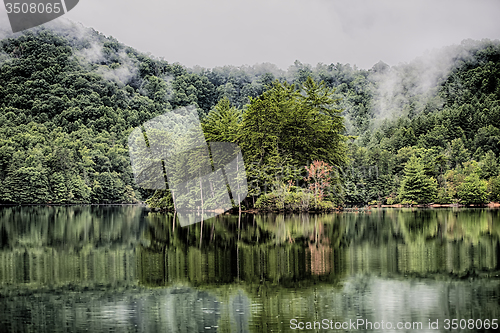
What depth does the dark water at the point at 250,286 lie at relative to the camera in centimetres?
767

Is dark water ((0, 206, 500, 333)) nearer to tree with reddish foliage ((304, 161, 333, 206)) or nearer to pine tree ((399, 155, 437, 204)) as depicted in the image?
tree with reddish foliage ((304, 161, 333, 206))

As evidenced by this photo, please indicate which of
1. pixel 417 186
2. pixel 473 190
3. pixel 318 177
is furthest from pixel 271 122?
pixel 473 190

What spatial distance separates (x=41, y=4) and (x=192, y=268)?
106m

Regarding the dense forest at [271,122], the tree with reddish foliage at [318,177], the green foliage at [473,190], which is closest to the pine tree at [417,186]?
the dense forest at [271,122]

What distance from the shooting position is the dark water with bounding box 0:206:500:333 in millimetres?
7668

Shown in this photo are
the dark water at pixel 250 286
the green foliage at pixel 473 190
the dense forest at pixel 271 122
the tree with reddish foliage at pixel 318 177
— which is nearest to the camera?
the dark water at pixel 250 286

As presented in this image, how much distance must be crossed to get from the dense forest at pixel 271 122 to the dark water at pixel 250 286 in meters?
20.2

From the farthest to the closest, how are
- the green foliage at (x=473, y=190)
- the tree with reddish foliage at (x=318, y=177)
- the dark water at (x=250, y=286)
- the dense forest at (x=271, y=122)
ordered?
the green foliage at (x=473, y=190), the dense forest at (x=271, y=122), the tree with reddish foliage at (x=318, y=177), the dark water at (x=250, y=286)

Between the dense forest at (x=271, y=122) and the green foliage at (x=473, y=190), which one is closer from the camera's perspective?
the dense forest at (x=271, y=122)

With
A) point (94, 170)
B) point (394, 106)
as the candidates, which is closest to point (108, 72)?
point (94, 170)

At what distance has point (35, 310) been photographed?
8.23 m

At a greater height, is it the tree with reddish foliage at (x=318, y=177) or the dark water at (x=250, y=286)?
the tree with reddish foliage at (x=318, y=177)

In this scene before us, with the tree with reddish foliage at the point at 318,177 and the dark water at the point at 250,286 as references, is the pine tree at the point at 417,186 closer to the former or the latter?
the tree with reddish foliage at the point at 318,177

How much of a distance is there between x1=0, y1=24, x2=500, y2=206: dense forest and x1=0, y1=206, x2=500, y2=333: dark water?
66.2 ft
